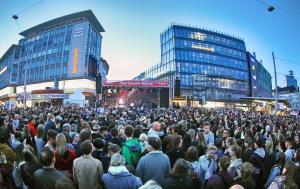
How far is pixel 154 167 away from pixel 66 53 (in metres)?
54.9

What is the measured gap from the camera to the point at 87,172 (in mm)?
3010

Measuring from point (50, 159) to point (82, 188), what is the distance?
0.74 meters

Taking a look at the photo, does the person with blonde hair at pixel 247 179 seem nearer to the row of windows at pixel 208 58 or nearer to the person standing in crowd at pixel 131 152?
the person standing in crowd at pixel 131 152

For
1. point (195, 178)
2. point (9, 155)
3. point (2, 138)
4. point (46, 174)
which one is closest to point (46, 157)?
point (46, 174)

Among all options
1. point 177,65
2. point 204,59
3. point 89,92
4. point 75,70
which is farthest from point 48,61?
point 204,59

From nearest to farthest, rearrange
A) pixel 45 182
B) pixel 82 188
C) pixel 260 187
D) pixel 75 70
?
pixel 45 182, pixel 82 188, pixel 260 187, pixel 75 70

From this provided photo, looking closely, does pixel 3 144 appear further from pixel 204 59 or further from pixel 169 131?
pixel 204 59

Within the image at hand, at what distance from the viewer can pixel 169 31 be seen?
6091 cm

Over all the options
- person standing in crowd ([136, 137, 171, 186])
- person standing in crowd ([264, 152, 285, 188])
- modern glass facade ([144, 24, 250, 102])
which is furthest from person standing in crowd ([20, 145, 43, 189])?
modern glass facade ([144, 24, 250, 102])

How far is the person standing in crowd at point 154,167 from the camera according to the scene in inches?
127

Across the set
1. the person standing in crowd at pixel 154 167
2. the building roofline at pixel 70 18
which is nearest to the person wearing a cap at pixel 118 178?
the person standing in crowd at pixel 154 167

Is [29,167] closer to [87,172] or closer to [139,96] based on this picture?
[87,172]

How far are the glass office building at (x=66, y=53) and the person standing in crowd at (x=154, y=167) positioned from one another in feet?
158

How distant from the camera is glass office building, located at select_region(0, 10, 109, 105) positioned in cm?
4925
